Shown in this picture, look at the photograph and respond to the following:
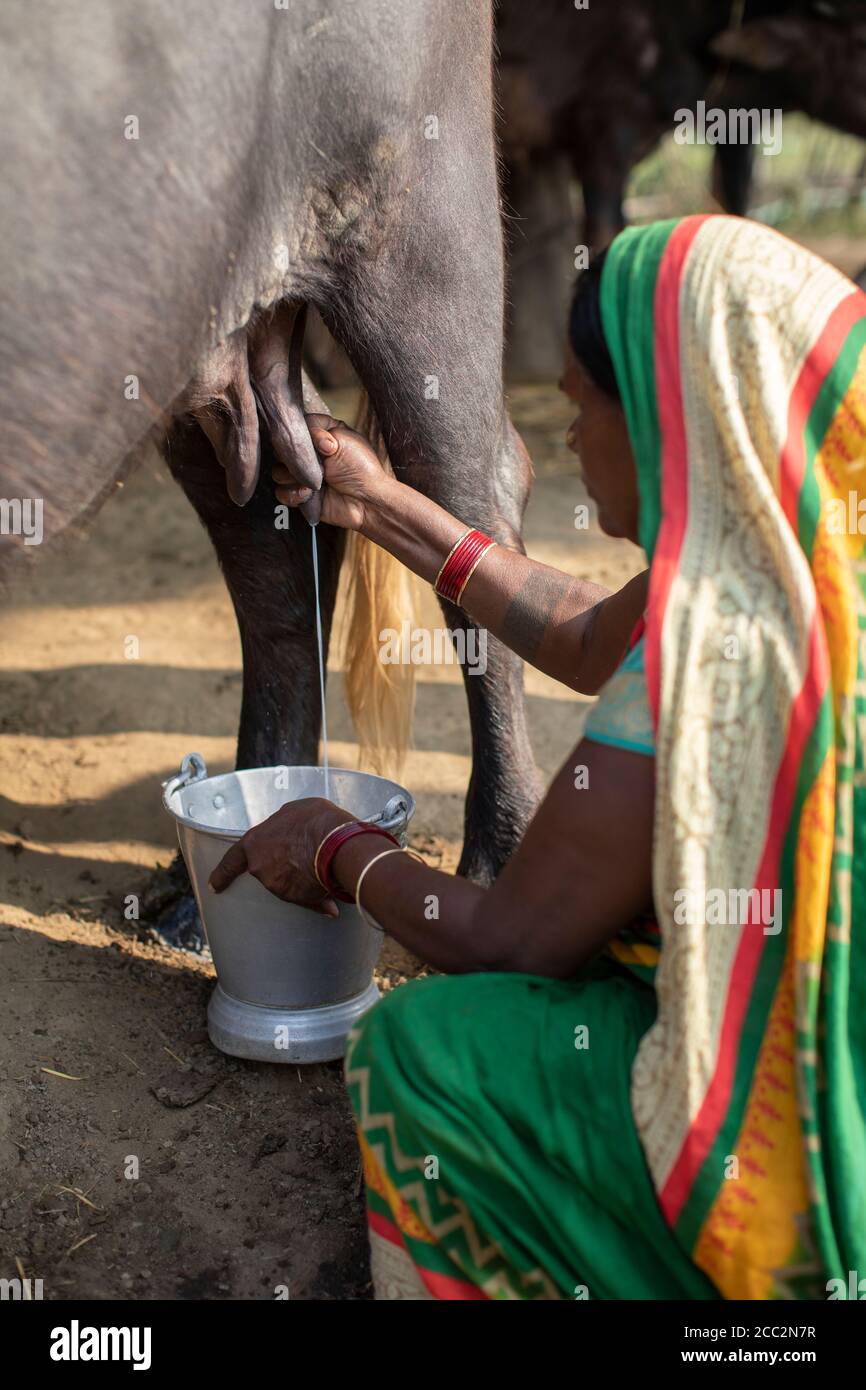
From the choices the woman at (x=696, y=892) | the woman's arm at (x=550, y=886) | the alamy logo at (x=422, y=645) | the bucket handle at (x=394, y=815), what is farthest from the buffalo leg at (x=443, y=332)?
the woman's arm at (x=550, y=886)

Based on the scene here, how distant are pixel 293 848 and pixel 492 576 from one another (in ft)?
1.74

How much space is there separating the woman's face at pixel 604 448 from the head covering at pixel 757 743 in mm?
97

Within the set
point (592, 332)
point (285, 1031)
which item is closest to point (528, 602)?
point (592, 332)

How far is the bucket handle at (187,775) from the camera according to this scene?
218 centimetres

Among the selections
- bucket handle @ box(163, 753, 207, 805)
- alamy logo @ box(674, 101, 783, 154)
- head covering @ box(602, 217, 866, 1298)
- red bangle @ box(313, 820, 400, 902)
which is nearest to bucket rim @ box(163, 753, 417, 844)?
bucket handle @ box(163, 753, 207, 805)

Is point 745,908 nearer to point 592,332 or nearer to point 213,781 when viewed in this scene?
point 592,332

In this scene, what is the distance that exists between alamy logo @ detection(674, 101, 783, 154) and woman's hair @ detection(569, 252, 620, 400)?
5.08 meters

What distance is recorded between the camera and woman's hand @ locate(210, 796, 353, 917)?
1778 millimetres

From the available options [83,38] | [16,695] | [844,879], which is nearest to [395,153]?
[83,38]

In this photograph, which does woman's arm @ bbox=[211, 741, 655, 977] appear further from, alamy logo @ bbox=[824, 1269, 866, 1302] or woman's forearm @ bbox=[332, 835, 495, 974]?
alamy logo @ bbox=[824, 1269, 866, 1302]

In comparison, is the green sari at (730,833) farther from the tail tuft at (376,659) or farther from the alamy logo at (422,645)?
the tail tuft at (376,659)

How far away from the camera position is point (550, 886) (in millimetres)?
1465

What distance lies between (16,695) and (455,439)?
163cm
